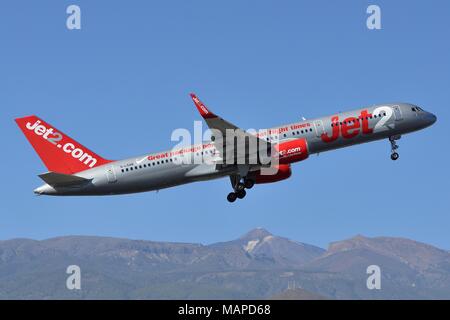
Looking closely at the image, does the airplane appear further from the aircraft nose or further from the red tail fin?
the aircraft nose

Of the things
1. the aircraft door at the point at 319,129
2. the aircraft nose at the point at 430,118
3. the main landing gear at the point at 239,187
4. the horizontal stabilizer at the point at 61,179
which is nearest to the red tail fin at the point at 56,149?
the horizontal stabilizer at the point at 61,179

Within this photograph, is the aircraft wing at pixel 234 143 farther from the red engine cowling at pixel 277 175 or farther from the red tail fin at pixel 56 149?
the red tail fin at pixel 56 149

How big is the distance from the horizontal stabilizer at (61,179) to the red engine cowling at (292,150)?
53.9 ft

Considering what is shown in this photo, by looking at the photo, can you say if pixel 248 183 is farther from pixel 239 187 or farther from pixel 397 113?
pixel 397 113

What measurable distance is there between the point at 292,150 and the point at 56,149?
20914 millimetres

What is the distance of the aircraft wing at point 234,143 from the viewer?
207 feet

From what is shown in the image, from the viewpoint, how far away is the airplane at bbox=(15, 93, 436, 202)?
6525cm

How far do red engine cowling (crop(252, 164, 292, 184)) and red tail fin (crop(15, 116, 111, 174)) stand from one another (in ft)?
44.2

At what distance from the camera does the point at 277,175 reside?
2719 inches

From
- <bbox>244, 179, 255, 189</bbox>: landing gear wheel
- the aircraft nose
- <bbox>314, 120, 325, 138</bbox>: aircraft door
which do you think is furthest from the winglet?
the aircraft nose

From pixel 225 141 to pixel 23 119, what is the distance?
18.9m

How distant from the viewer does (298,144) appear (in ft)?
213
